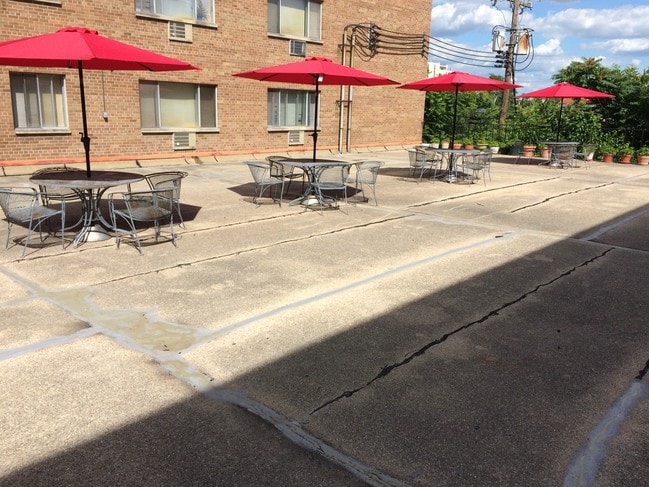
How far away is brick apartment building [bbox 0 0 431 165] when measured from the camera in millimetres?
13477

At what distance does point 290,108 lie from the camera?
1980cm

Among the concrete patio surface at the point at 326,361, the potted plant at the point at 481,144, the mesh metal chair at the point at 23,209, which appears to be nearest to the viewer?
the concrete patio surface at the point at 326,361

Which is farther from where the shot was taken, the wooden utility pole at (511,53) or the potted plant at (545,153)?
the wooden utility pole at (511,53)

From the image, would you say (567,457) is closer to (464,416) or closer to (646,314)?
(464,416)

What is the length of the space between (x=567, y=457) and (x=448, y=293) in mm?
2678

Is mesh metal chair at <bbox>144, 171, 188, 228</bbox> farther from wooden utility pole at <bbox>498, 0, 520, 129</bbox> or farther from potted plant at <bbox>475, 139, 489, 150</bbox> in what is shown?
wooden utility pole at <bbox>498, 0, 520, 129</bbox>

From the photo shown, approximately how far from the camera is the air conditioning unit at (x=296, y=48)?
1903cm

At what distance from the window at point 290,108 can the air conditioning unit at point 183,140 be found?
3.24 metres

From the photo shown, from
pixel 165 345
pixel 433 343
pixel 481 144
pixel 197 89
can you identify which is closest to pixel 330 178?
pixel 433 343

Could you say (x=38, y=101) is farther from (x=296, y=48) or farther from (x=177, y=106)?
(x=296, y=48)

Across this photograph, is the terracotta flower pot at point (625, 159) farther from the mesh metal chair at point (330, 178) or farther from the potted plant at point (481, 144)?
the mesh metal chair at point (330, 178)

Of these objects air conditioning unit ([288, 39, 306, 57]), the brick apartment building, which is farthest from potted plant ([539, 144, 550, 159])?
air conditioning unit ([288, 39, 306, 57])

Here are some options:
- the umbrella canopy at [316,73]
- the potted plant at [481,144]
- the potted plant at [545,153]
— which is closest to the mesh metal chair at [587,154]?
the potted plant at [545,153]

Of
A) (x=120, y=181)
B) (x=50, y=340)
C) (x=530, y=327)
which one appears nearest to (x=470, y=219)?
(x=530, y=327)
